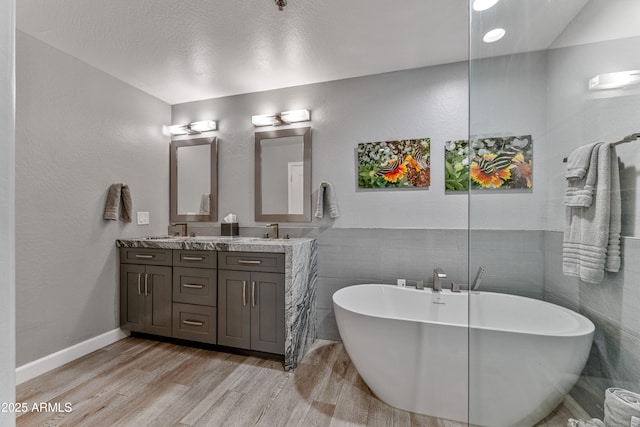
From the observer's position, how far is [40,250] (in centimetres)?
201

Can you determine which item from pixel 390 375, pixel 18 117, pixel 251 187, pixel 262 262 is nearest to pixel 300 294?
pixel 262 262

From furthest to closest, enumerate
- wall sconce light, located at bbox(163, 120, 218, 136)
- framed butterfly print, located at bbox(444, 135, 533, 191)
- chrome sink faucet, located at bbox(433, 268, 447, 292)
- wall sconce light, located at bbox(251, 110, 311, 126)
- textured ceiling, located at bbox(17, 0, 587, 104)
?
wall sconce light, located at bbox(163, 120, 218, 136) < wall sconce light, located at bbox(251, 110, 311, 126) < chrome sink faucet, located at bbox(433, 268, 447, 292) < textured ceiling, located at bbox(17, 0, 587, 104) < framed butterfly print, located at bbox(444, 135, 533, 191)

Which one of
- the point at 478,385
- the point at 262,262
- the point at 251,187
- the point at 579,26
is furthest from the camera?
the point at 251,187

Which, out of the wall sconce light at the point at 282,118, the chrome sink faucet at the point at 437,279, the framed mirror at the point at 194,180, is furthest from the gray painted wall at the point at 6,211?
the framed mirror at the point at 194,180

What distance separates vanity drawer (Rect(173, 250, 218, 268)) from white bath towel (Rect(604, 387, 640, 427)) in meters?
2.32

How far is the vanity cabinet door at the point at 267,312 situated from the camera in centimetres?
216

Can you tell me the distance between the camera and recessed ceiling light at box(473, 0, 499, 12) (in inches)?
55.2

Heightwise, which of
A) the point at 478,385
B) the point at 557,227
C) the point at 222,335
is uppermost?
the point at 557,227

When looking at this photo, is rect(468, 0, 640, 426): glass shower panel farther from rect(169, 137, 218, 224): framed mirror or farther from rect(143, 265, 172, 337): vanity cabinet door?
rect(169, 137, 218, 224): framed mirror

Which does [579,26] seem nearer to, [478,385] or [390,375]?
[478,385]

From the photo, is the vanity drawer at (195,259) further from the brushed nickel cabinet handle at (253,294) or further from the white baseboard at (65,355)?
the white baseboard at (65,355)

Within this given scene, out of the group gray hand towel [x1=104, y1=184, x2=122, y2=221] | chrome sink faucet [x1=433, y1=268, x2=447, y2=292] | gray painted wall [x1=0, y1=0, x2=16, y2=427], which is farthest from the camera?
gray hand towel [x1=104, y1=184, x2=122, y2=221]

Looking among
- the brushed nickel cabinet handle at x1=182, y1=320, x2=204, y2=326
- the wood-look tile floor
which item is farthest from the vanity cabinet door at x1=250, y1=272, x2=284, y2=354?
the brushed nickel cabinet handle at x1=182, y1=320, x2=204, y2=326

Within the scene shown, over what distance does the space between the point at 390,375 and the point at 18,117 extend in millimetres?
2972
